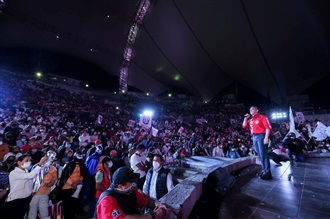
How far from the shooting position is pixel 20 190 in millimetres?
2838

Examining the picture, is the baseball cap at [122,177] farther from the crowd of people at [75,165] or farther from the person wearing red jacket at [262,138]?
the person wearing red jacket at [262,138]

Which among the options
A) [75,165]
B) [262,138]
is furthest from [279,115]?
[75,165]

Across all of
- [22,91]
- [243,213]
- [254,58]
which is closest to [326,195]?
[243,213]

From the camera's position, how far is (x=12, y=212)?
9.05 ft

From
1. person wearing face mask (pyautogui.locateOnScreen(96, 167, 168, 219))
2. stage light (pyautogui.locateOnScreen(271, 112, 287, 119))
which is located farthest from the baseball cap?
stage light (pyautogui.locateOnScreen(271, 112, 287, 119))

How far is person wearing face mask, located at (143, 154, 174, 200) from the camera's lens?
11.2ft

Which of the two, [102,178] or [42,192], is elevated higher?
[102,178]

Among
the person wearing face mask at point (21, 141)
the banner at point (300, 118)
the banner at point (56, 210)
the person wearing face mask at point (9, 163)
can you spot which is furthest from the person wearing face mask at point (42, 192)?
the banner at point (300, 118)

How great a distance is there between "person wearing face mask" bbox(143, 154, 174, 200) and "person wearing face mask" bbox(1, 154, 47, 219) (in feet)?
6.56

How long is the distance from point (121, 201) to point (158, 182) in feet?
5.99

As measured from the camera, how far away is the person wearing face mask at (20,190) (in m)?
2.75

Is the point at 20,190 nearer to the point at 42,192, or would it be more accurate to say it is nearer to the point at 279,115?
the point at 42,192

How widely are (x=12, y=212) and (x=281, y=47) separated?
97.3ft

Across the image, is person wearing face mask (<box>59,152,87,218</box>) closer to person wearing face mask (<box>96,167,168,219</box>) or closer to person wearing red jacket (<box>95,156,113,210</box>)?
person wearing red jacket (<box>95,156,113,210</box>)
